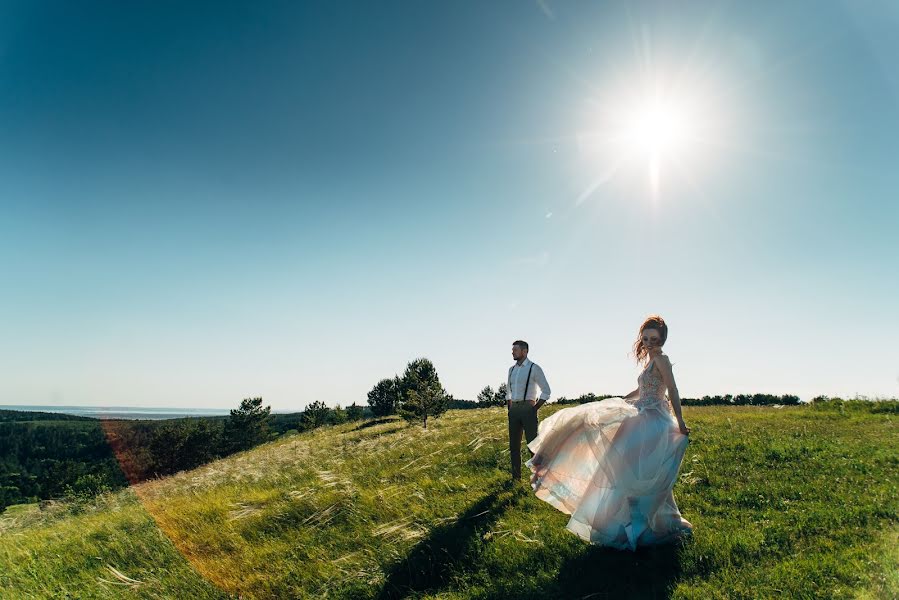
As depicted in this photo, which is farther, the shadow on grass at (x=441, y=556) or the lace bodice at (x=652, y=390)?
the lace bodice at (x=652, y=390)

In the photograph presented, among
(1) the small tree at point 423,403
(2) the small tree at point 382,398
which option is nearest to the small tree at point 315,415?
(2) the small tree at point 382,398

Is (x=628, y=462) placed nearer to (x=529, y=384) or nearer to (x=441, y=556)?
(x=441, y=556)

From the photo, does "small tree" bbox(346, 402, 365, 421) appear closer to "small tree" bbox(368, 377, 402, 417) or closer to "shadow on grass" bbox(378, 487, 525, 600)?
"small tree" bbox(368, 377, 402, 417)

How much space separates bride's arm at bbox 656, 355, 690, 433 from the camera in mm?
5938

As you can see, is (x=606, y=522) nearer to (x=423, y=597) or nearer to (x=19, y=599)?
(x=423, y=597)

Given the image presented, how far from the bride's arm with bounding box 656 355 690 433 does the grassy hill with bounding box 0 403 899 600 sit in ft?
5.26

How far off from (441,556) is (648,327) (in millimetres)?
4515

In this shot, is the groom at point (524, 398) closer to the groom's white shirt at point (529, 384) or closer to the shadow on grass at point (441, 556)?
the groom's white shirt at point (529, 384)

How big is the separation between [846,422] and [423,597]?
15.4 meters

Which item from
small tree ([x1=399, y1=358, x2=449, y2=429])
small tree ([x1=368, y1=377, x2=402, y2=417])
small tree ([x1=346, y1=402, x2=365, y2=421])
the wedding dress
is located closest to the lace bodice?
the wedding dress

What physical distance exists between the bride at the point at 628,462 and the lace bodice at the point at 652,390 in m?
0.01

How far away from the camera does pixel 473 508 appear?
773 cm

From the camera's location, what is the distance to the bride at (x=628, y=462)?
5.61m

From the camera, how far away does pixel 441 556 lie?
611 cm
